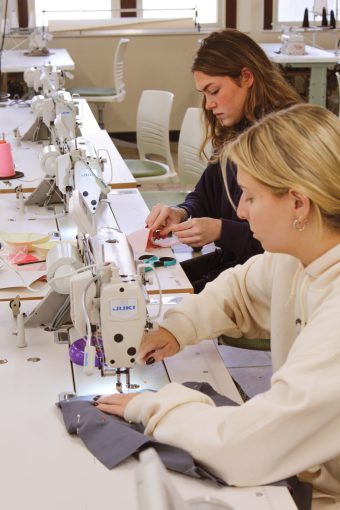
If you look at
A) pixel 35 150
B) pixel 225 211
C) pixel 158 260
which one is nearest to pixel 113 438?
pixel 158 260

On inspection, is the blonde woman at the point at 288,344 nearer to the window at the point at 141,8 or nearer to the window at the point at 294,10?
the window at the point at 141,8

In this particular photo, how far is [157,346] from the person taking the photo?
194cm

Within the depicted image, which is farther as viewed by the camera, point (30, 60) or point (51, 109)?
point (30, 60)

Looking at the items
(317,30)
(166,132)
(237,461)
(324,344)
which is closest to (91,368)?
(237,461)

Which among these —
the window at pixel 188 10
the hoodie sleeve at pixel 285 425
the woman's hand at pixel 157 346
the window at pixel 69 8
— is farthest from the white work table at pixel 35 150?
the window at pixel 188 10

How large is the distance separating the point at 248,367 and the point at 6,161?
1.31 meters

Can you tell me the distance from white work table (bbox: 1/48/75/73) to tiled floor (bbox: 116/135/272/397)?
3.35 m

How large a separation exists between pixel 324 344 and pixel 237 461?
0.24 metres

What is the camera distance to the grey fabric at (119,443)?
147cm

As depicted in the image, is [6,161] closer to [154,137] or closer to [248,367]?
[248,367]

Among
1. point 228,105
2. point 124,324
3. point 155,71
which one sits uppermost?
point 228,105

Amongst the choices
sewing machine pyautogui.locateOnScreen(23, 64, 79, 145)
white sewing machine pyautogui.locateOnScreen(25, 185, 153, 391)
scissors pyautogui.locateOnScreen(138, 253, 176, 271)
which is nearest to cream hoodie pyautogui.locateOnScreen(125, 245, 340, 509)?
white sewing machine pyautogui.locateOnScreen(25, 185, 153, 391)

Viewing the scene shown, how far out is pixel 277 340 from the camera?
1.91 meters

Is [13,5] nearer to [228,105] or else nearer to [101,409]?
[228,105]
